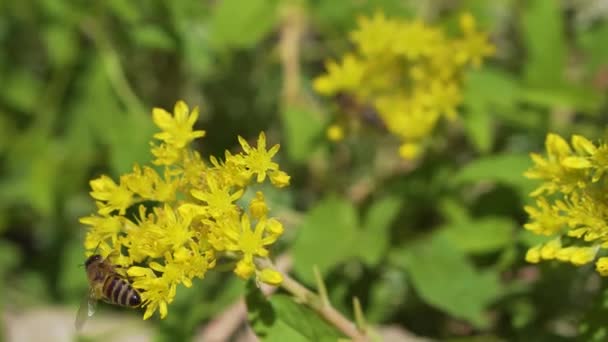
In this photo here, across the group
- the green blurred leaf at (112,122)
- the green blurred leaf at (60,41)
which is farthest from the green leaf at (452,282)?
the green blurred leaf at (60,41)

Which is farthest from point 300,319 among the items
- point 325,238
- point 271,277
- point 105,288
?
point 325,238

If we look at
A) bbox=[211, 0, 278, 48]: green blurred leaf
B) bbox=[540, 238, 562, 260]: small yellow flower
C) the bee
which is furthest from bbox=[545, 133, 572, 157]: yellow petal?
bbox=[211, 0, 278, 48]: green blurred leaf

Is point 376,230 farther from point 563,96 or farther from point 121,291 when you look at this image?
point 121,291

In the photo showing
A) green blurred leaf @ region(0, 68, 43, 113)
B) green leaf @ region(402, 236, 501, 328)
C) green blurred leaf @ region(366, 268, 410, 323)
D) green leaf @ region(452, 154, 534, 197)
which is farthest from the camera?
green blurred leaf @ region(0, 68, 43, 113)

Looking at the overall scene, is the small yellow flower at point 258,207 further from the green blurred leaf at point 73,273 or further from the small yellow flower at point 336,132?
the green blurred leaf at point 73,273

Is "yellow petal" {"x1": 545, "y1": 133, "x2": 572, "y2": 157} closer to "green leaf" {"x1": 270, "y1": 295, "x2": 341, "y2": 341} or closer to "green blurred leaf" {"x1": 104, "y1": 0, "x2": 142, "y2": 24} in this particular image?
"green leaf" {"x1": 270, "y1": 295, "x2": 341, "y2": 341}

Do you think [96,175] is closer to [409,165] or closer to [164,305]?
[409,165]

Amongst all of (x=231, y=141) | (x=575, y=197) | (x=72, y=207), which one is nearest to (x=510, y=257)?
(x=575, y=197)
